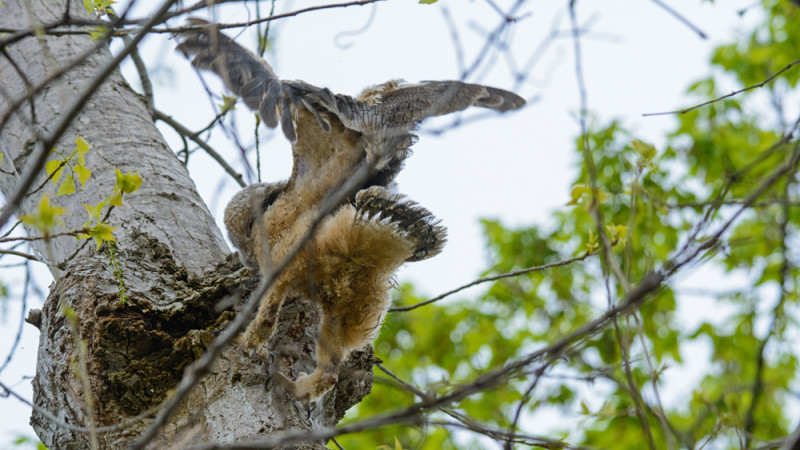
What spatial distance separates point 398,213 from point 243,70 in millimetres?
790

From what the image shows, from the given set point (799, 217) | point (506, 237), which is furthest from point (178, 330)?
point (799, 217)

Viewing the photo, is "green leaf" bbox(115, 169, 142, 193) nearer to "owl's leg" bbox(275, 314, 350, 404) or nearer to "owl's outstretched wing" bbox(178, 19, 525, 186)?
"owl's outstretched wing" bbox(178, 19, 525, 186)

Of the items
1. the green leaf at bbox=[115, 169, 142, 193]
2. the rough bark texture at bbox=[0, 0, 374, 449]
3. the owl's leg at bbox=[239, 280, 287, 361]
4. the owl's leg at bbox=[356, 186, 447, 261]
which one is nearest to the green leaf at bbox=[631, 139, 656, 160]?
the owl's leg at bbox=[356, 186, 447, 261]

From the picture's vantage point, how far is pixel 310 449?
1.92 meters

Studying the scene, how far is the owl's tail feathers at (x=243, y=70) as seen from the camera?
2295 mm

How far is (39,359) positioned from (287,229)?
939 millimetres

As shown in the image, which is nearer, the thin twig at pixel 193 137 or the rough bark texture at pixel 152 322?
the rough bark texture at pixel 152 322

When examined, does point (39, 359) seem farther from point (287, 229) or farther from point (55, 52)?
point (55, 52)

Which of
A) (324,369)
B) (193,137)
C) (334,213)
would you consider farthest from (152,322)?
(193,137)

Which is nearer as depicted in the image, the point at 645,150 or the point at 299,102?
the point at 299,102

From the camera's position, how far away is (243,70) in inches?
96.2

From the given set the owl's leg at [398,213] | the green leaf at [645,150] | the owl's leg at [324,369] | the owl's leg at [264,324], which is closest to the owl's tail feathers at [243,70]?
the owl's leg at [398,213]

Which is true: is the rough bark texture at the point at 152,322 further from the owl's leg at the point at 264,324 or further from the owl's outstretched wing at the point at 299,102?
the owl's outstretched wing at the point at 299,102

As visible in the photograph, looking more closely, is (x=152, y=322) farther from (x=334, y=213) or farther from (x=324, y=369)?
(x=334, y=213)
